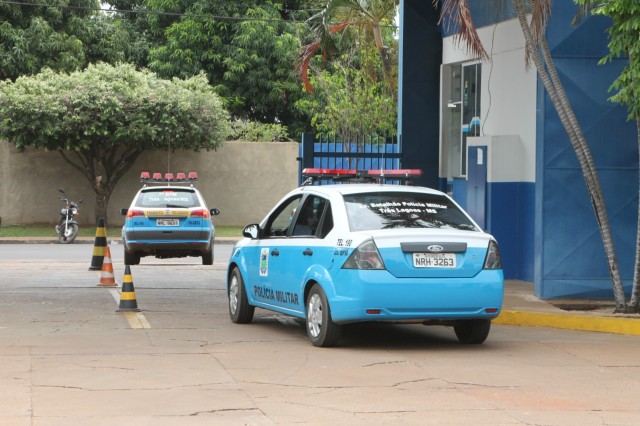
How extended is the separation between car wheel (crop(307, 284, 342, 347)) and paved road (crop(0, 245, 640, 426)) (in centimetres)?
16

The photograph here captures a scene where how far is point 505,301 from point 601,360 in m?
4.31

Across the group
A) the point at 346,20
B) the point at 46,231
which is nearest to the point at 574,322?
the point at 346,20

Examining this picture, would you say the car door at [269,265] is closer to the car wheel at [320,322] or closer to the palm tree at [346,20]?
the car wheel at [320,322]

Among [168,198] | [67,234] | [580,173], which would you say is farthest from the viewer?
[67,234]

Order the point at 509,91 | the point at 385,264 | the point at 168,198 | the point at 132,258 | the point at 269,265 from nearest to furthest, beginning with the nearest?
the point at 385,264 → the point at 269,265 → the point at 509,91 → the point at 168,198 → the point at 132,258

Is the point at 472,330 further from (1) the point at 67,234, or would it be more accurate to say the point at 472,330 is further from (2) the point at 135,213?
(1) the point at 67,234

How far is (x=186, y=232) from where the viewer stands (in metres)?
22.4

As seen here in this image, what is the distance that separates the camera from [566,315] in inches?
535

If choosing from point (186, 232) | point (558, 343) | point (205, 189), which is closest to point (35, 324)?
point (558, 343)

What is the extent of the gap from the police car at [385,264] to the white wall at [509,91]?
20.4ft

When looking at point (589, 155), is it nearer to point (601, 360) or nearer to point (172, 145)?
point (601, 360)

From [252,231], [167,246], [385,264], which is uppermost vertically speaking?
[252,231]

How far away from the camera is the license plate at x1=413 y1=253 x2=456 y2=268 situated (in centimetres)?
1098

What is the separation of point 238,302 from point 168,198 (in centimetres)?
921
